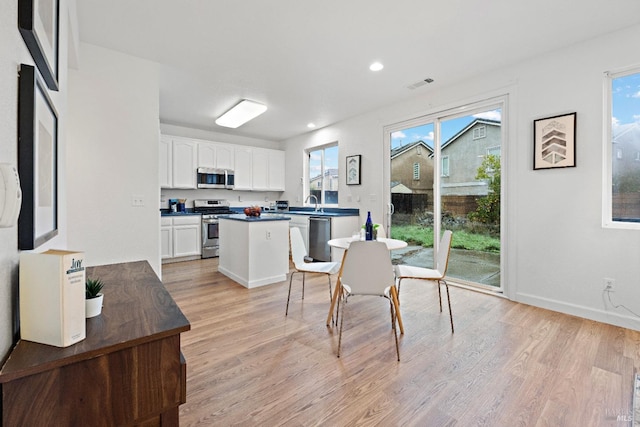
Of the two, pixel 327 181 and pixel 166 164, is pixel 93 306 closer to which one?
pixel 166 164

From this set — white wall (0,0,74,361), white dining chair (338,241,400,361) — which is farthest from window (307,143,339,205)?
white wall (0,0,74,361)

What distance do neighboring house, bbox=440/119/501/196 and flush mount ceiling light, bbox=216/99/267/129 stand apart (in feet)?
9.43

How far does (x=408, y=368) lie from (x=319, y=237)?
3422 millimetres

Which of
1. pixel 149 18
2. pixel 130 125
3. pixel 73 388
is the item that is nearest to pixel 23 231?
pixel 73 388

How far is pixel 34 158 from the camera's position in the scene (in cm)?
86

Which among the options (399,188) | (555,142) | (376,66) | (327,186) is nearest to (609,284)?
(555,142)

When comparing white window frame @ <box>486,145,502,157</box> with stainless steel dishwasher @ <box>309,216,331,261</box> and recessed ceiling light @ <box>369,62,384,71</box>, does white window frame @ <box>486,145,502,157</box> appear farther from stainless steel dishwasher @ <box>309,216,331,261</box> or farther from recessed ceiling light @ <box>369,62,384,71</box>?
stainless steel dishwasher @ <box>309,216,331,261</box>

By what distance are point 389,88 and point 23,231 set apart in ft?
13.0

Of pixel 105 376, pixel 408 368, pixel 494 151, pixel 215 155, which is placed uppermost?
pixel 215 155

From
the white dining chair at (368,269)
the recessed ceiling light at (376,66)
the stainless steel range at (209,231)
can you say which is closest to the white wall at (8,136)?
the white dining chair at (368,269)

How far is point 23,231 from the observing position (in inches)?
32.8

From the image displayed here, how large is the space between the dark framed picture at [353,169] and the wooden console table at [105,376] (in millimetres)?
4359

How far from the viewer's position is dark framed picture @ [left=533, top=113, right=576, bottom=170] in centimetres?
284

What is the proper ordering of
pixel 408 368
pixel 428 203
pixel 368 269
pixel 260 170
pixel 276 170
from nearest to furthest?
pixel 408 368 → pixel 368 269 → pixel 428 203 → pixel 260 170 → pixel 276 170
